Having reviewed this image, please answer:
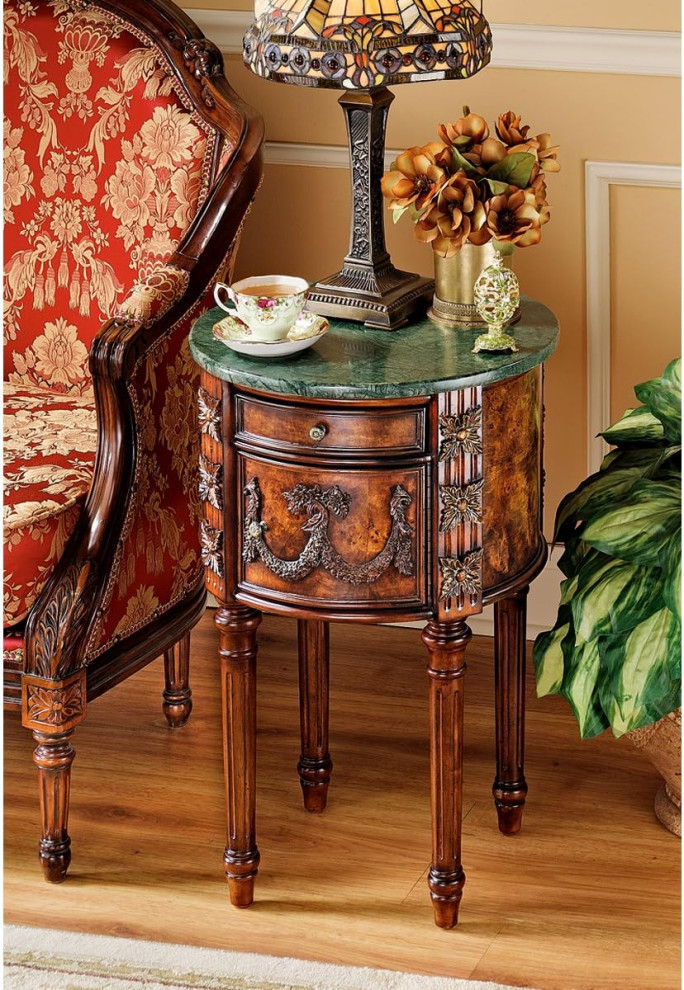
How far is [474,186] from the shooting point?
1938 millimetres

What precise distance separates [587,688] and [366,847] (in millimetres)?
468

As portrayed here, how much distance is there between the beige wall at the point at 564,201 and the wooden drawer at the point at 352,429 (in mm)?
889

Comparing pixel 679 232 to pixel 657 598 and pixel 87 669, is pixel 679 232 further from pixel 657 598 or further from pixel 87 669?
pixel 87 669

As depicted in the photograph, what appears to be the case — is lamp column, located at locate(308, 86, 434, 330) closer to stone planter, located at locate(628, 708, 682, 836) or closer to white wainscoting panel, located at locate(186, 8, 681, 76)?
white wainscoting panel, located at locate(186, 8, 681, 76)

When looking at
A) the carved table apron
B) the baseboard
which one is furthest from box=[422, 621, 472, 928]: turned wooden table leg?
the baseboard

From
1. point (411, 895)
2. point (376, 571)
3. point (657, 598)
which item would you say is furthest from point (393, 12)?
point (411, 895)

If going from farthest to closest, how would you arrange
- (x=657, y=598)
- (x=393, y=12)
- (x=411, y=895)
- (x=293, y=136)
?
(x=293, y=136) < (x=411, y=895) < (x=657, y=598) < (x=393, y=12)

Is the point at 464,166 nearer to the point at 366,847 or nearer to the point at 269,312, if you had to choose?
the point at 269,312

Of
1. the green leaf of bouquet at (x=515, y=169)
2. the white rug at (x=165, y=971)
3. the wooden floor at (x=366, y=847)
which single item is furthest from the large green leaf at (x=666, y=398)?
the white rug at (x=165, y=971)

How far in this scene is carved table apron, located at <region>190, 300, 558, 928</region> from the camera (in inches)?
71.6

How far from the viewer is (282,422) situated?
6.06 ft

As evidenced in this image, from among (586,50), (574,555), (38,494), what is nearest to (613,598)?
(574,555)

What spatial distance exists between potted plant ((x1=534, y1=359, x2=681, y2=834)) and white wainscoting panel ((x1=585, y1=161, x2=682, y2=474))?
0.46 m

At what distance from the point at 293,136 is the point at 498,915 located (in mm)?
1484
